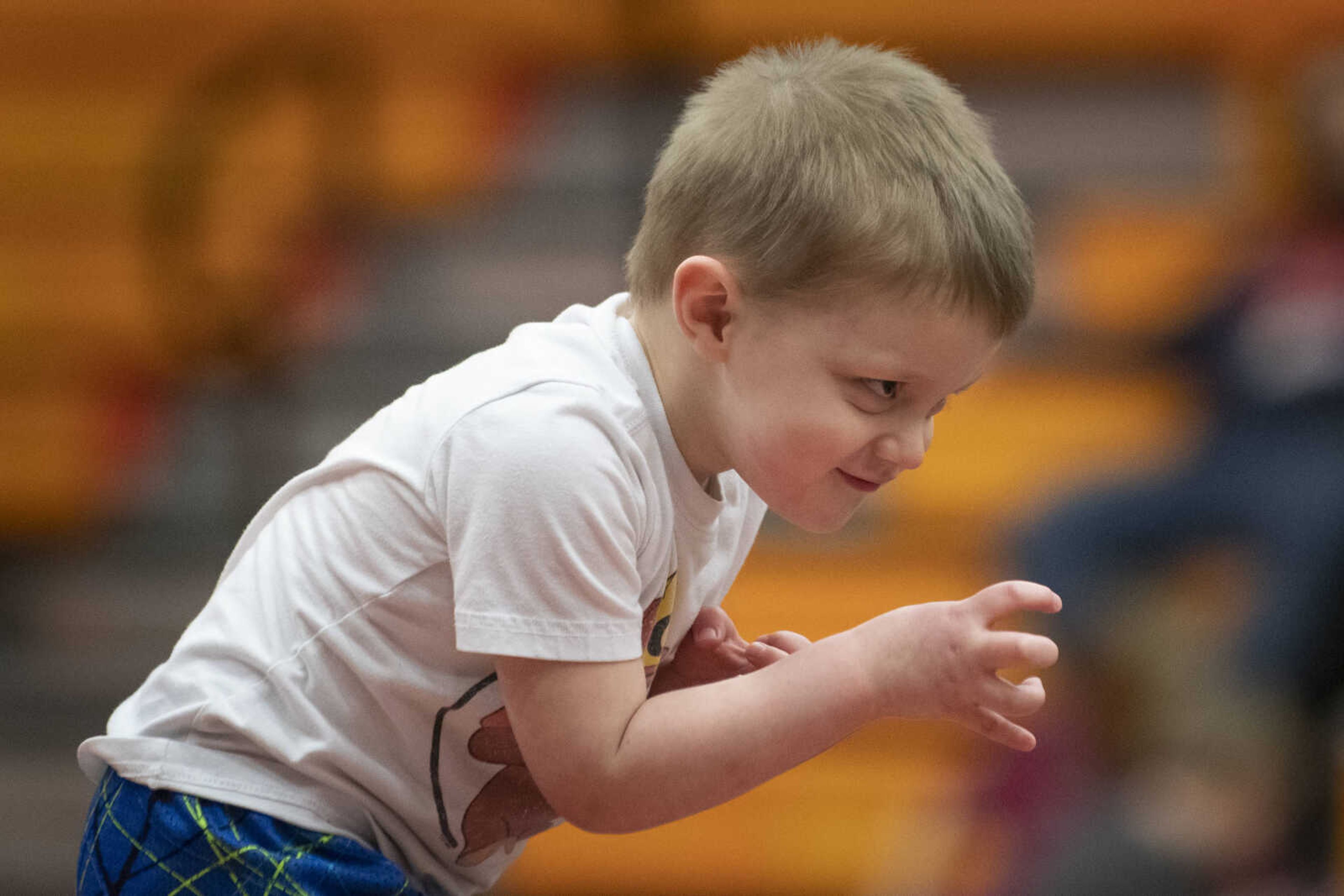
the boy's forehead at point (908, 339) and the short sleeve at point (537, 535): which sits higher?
the boy's forehead at point (908, 339)

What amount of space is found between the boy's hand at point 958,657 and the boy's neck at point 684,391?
0.56ft

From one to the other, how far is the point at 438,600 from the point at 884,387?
32 cm

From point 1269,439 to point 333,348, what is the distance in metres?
1.81

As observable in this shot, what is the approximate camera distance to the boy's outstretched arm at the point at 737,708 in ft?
3.00

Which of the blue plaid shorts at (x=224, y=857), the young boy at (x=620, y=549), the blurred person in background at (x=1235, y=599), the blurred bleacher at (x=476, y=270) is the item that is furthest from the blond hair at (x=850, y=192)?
the blurred bleacher at (x=476, y=270)

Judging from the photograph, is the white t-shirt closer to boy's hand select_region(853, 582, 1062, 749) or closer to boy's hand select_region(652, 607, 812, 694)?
boy's hand select_region(652, 607, 812, 694)

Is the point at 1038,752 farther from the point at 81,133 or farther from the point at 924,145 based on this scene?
the point at 81,133

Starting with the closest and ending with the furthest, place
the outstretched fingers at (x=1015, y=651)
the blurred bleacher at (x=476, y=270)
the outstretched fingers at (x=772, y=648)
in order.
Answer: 1. the outstretched fingers at (x=1015, y=651)
2. the outstretched fingers at (x=772, y=648)
3. the blurred bleacher at (x=476, y=270)

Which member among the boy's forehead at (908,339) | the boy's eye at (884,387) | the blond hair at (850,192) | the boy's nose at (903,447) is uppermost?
the blond hair at (850,192)

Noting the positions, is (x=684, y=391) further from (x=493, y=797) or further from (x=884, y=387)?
(x=493, y=797)

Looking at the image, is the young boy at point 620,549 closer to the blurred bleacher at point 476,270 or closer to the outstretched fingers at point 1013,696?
the outstretched fingers at point 1013,696

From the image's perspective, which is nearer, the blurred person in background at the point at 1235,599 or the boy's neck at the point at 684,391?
the boy's neck at the point at 684,391

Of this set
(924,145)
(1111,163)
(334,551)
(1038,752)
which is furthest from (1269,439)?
(334,551)

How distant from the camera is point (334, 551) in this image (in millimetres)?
1014
